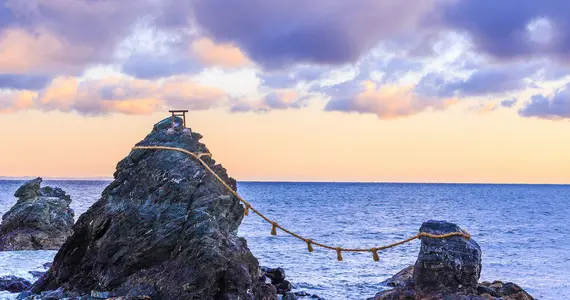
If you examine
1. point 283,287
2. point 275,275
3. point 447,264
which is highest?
point 447,264

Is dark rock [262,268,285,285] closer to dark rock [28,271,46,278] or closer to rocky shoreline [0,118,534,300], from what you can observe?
rocky shoreline [0,118,534,300]

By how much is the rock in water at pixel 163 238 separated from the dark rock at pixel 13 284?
2.26 m

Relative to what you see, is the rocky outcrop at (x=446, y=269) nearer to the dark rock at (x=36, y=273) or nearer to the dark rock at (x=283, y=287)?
the dark rock at (x=283, y=287)

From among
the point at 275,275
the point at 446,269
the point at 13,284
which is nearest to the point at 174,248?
the point at 13,284

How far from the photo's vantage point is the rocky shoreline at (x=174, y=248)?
49.4ft

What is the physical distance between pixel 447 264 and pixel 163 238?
322 inches

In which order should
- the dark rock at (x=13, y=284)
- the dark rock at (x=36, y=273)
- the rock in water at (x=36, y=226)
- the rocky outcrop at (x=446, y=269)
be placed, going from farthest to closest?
the rock in water at (x=36, y=226) < the dark rock at (x=36, y=273) < the dark rock at (x=13, y=284) < the rocky outcrop at (x=446, y=269)

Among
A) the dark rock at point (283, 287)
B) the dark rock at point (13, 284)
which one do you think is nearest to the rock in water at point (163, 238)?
the dark rock at point (13, 284)

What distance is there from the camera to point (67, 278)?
57.3 feet

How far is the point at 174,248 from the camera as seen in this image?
16094mm

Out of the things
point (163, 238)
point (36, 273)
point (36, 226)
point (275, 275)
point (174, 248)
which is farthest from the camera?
point (36, 226)

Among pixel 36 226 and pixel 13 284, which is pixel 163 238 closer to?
pixel 13 284

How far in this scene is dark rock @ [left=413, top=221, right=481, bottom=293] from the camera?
54.0 ft

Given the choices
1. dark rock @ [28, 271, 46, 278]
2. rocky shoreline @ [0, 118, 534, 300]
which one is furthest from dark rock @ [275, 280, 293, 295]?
dark rock @ [28, 271, 46, 278]
